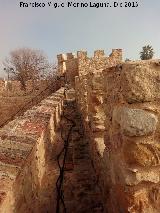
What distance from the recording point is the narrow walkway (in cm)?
398

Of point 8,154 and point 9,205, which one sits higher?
point 8,154

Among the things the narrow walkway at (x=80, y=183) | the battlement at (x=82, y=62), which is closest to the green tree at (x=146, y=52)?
the battlement at (x=82, y=62)

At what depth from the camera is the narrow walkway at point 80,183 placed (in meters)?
3.98

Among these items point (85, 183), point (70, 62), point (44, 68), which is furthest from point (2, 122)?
point (85, 183)

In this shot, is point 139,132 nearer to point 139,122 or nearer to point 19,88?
point 139,122

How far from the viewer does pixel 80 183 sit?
15.3 feet

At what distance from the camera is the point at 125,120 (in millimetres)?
1959

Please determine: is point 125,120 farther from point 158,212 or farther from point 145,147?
point 158,212

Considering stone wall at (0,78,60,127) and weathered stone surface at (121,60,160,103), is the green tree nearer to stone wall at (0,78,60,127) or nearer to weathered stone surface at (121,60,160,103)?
stone wall at (0,78,60,127)

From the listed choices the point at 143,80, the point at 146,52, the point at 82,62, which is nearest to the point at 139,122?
the point at 143,80

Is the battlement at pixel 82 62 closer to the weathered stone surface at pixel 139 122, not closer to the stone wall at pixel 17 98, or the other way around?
the stone wall at pixel 17 98

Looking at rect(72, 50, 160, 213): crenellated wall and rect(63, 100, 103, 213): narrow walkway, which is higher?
Result: rect(72, 50, 160, 213): crenellated wall

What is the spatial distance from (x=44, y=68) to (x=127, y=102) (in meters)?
25.0

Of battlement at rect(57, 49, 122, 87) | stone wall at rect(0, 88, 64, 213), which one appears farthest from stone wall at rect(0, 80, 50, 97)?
stone wall at rect(0, 88, 64, 213)
